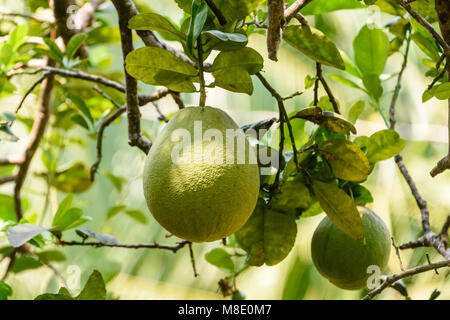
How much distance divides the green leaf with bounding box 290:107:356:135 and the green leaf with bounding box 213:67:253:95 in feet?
0.34

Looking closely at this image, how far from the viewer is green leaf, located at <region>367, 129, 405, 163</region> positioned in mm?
658

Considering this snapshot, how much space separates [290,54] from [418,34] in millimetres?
732

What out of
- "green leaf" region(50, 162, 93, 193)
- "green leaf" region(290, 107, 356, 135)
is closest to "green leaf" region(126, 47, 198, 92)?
"green leaf" region(290, 107, 356, 135)

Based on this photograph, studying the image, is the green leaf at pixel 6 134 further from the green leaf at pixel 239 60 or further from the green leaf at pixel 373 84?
the green leaf at pixel 373 84

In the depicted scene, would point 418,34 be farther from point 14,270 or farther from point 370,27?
point 14,270

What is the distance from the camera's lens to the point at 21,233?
0.64 meters

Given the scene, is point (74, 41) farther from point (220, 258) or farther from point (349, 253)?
point (349, 253)

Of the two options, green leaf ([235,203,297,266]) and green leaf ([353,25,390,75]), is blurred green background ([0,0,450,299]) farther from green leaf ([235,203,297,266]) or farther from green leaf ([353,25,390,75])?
green leaf ([235,203,297,266])

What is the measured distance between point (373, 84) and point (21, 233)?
1.85 feet

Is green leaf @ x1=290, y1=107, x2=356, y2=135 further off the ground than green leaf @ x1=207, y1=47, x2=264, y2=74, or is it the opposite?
green leaf @ x1=207, y1=47, x2=264, y2=74

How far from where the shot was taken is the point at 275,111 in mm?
1404

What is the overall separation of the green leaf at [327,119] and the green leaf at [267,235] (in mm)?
135

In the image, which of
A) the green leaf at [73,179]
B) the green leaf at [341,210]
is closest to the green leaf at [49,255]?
the green leaf at [73,179]

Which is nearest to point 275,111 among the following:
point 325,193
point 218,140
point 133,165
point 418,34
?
point 133,165
